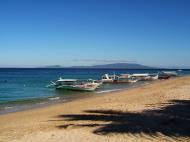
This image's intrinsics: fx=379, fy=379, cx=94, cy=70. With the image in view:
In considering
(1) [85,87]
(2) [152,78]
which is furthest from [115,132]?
(2) [152,78]

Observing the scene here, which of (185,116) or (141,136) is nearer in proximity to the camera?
(141,136)

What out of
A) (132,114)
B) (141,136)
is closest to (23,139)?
(141,136)

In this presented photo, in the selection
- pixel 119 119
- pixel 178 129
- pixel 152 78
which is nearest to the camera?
pixel 178 129

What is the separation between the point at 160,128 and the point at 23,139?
4.99 meters

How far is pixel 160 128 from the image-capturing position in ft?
46.0

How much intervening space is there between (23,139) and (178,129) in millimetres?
5542

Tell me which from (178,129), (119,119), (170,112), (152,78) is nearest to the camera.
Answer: (178,129)

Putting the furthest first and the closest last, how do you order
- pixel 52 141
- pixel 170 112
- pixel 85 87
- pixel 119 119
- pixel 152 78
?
pixel 152 78 → pixel 85 87 → pixel 170 112 → pixel 119 119 → pixel 52 141

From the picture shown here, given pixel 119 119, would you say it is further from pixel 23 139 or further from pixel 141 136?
pixel 23 139

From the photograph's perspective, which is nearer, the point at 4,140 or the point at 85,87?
the point at 4,140

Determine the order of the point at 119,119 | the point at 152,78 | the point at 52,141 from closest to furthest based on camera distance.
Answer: the point at 52,141, the point at 119,119, the point at 152,78

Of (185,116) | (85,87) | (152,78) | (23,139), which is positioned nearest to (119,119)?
(185,116)

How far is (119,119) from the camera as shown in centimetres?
1678

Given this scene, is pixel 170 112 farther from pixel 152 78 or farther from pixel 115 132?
pixel 152 78
